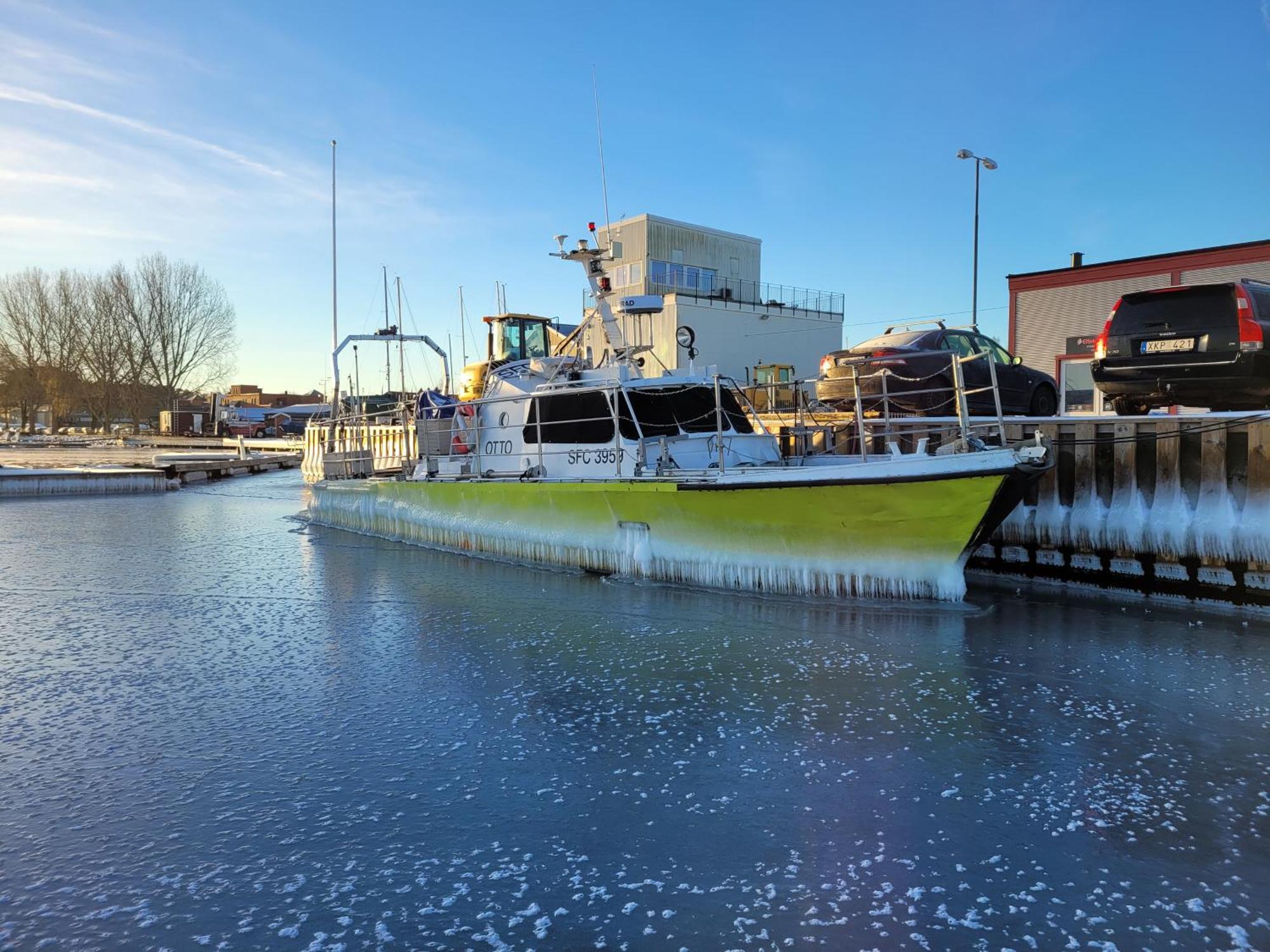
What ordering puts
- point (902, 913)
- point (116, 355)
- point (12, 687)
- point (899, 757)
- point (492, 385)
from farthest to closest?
1. point (116, 355)
2. point (492, 385)
3. point (12, 687)
4. point (899, 757)
5. point (902, 913)

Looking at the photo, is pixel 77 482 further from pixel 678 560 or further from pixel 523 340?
pixel 678 560

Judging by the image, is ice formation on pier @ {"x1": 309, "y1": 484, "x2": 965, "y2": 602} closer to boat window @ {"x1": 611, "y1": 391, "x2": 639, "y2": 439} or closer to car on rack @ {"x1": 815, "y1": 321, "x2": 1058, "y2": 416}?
boat window @ {"x1": 611, "y1": 391, "x2": 639, "y2": 439}

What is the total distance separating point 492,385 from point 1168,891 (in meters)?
10.7

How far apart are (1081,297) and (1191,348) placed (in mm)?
13113

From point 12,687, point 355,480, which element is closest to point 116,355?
point 355,480

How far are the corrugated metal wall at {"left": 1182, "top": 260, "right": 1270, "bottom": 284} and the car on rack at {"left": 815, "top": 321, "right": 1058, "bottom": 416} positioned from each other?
946 cm

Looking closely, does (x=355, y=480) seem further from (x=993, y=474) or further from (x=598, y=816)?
(x=598, y=816)

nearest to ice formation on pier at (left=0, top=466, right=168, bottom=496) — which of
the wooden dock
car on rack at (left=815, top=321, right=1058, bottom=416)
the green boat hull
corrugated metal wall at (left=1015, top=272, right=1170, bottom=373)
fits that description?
the wooden dock

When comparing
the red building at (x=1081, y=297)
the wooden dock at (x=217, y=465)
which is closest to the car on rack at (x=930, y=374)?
the red building at (x=1081, y=297)

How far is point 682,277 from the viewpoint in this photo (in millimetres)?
36031

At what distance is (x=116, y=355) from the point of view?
59344 millimetres

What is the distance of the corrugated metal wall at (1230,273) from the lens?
18406 millimetres

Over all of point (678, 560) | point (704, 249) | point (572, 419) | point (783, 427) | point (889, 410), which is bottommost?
point (678, 560)

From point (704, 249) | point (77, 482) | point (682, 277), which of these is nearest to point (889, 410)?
point (77, 482)
